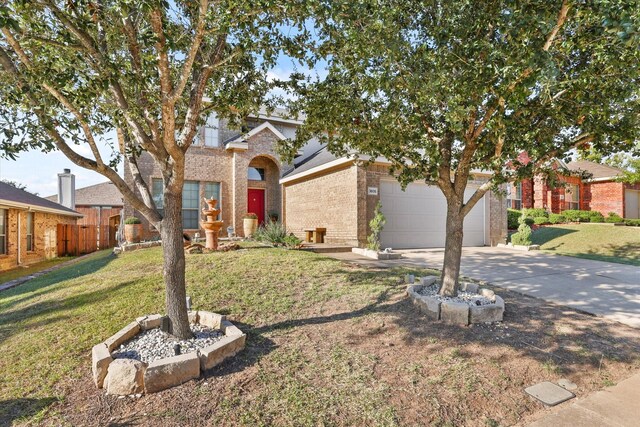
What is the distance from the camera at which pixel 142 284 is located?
634 centimetres

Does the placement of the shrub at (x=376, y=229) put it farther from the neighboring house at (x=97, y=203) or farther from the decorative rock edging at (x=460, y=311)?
the neighboring house at (x=97, y=203)

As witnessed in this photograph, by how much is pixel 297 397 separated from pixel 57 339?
3.49 metres

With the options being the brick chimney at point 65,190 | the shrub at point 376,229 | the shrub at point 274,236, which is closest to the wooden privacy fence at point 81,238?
the brick chimney at point 65,190

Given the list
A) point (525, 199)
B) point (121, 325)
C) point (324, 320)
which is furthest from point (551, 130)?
Answer: point (525, 199)

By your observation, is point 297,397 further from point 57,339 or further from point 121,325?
point 57,339

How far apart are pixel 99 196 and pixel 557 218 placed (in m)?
35.0

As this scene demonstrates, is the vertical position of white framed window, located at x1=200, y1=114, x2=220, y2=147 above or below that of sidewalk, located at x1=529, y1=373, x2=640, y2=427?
above

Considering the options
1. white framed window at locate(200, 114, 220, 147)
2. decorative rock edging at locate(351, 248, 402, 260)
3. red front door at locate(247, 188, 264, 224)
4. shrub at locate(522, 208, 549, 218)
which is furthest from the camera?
shrub at locate(522, 208, 549, 218)

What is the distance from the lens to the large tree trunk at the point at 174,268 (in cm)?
397

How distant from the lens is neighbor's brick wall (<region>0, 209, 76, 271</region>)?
13.2 m

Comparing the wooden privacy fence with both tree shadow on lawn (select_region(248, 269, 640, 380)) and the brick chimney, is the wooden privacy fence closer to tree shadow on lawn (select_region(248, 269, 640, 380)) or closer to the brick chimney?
the brick chimney

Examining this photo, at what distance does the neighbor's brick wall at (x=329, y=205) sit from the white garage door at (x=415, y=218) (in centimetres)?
136

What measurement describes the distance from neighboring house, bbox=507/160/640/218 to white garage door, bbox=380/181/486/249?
9.41 metres

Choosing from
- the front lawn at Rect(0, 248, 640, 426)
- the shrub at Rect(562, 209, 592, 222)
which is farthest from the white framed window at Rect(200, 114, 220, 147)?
the shrub at Rect(562, 209, 592, 222)
